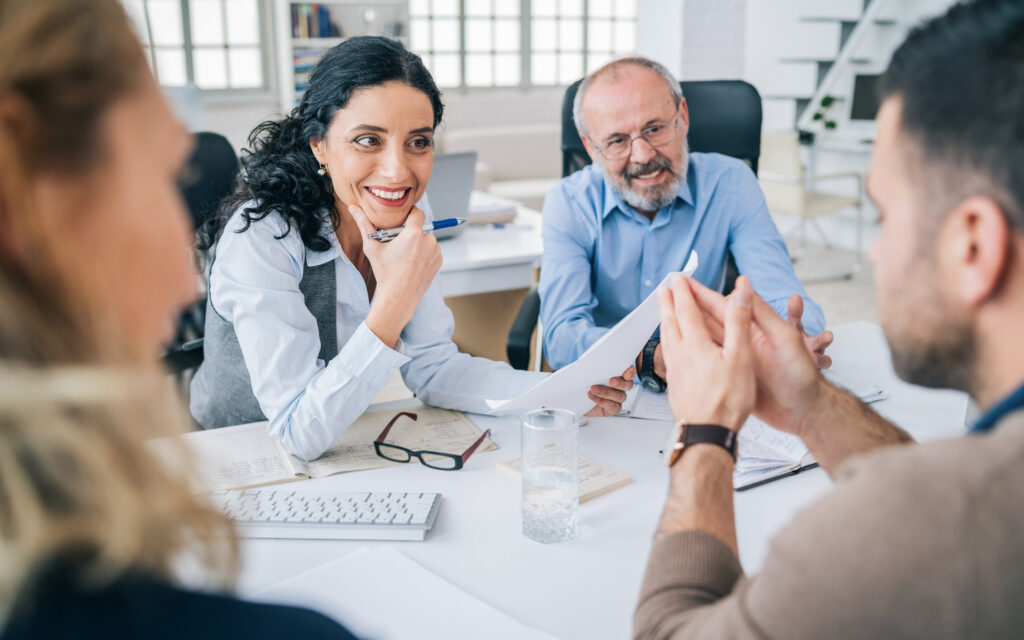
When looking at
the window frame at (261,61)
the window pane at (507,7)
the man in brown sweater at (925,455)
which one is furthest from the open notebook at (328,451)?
the window pane at (507,7)

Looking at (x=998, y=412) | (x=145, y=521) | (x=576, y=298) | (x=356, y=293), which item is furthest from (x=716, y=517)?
(x=576, y=298)

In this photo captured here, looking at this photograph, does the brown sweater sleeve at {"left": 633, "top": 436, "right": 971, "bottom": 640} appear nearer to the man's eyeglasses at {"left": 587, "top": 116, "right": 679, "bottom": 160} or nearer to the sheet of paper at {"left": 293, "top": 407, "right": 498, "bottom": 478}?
the sheet of paper at {"left": 293, "top": 407, "right": 498, "bottom": 478}

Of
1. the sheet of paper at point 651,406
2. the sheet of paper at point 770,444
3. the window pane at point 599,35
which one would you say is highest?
the window pane at point 599,35

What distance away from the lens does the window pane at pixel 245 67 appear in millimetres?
6191

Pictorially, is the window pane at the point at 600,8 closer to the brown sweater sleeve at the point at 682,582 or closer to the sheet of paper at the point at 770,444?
the sheet of paper at the point at 770,444

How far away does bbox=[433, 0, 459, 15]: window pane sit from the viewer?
694 cm

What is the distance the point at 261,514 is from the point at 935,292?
2.73ft

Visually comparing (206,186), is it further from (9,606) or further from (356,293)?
(9,606)

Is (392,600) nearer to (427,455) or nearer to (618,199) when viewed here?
(427,455)

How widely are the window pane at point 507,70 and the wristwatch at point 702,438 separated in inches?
265

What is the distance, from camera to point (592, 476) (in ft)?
3.94

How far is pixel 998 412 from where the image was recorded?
62 centimetres

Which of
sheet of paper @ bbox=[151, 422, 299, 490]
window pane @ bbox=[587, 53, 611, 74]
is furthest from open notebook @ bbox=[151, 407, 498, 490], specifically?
window pane @ bbox=[587, 53, 611, 74]

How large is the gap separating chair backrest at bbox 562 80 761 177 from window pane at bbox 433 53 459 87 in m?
4.85
